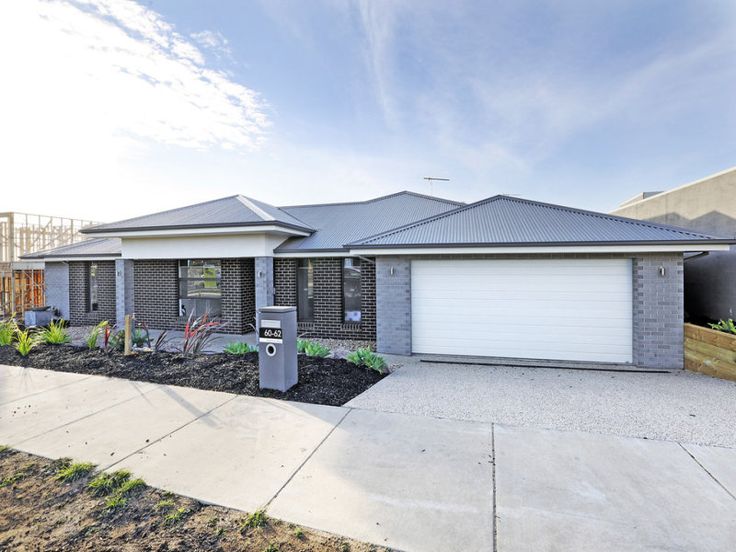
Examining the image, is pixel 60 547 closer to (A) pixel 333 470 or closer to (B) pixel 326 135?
(A) pixel 333 470

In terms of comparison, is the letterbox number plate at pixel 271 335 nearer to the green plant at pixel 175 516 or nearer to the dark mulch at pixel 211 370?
the dark mulch at pixel 211 370

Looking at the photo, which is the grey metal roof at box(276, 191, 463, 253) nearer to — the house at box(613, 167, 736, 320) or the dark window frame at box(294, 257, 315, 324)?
the dark window frame at box(294, 257, 315, 324)

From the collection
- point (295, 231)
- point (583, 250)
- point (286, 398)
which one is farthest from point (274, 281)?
point (583, 250)

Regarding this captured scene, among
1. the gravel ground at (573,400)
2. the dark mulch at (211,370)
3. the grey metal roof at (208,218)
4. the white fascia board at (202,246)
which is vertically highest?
the grey metal roof at (208,218)

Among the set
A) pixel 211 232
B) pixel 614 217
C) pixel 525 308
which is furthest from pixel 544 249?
pixel 211 232

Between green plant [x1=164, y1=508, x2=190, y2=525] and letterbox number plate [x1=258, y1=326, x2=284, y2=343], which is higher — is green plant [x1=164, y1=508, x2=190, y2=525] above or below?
below

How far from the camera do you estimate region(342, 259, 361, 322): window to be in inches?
440

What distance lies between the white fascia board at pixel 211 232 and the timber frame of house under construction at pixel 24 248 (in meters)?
8.53

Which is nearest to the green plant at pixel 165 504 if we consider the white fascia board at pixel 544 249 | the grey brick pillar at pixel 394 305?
the grey brick pillar at pixel 394 305

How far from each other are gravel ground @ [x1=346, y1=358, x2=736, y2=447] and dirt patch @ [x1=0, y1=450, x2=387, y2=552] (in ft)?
9.00

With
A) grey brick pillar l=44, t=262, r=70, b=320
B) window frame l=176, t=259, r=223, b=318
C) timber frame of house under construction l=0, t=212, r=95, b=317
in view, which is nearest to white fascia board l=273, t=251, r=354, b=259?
window frame l=176, t=259, r=223, b=318

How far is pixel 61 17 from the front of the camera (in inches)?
276

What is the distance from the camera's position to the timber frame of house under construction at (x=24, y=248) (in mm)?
16702

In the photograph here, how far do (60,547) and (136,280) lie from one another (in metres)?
12.4
